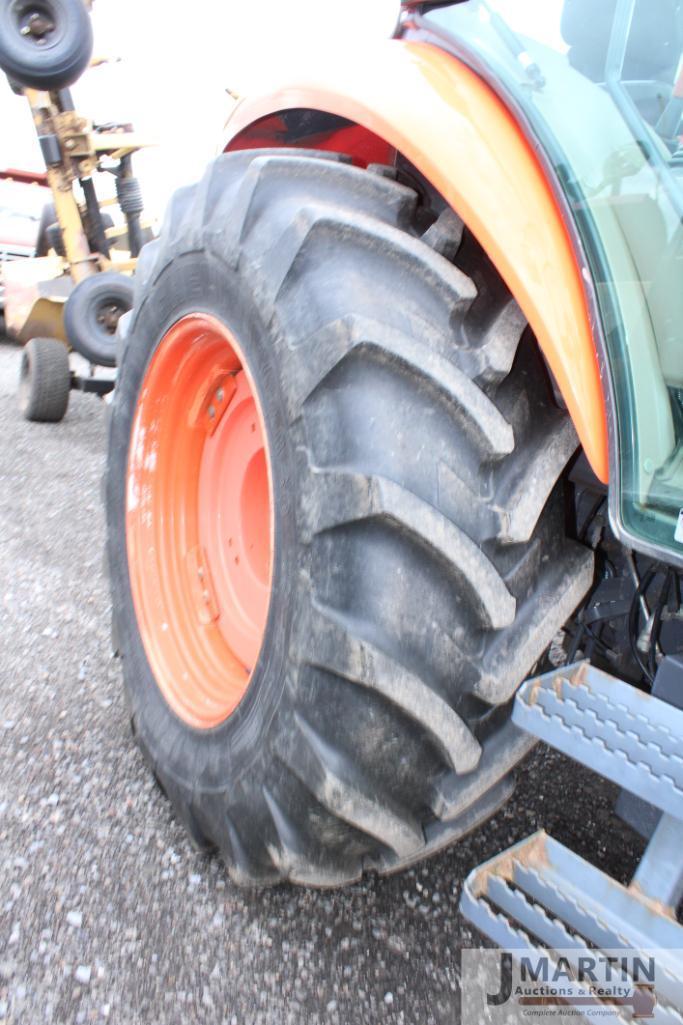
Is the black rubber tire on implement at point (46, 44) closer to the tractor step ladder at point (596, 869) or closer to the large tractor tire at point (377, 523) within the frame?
the large tractor tire at point (377, 523)

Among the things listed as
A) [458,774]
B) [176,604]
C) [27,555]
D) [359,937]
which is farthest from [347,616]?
[27,555]

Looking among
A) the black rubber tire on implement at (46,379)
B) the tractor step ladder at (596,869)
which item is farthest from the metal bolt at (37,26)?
the tractor step ladder at (596,869)

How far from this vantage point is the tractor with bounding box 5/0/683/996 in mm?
1063

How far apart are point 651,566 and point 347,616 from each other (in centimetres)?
47

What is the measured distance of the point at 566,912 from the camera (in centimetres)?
109

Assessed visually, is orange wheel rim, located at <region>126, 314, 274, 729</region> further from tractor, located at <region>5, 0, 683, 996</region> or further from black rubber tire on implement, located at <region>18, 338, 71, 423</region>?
black rubber tire on implement, located at <region>18, 338, 71, 423</region>

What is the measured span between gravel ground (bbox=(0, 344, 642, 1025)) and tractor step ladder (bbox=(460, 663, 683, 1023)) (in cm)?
36

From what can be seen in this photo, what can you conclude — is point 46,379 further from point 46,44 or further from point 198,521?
point 198,521

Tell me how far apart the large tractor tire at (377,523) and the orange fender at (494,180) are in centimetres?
10

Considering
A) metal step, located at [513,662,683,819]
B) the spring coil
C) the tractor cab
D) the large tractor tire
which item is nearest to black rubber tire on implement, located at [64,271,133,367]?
the spring coil

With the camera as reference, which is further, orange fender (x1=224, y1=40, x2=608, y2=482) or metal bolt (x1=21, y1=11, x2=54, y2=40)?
metal bolt (x1=21, y1=11, x2=54, y2=40)

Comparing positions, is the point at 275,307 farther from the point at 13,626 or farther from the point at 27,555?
the point at 27,555

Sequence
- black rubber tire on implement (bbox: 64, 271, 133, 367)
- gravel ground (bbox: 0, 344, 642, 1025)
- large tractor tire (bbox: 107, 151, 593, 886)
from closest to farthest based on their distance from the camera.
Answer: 1. large tractor tire (bbox: 107, 151, 593, 886)
2. gravel ground (bbox: 0, 344, 642, 1025)
3. black rubber tire on implement (bbox: 64, 271, 133, 367)

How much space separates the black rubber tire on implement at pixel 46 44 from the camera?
3.54m
